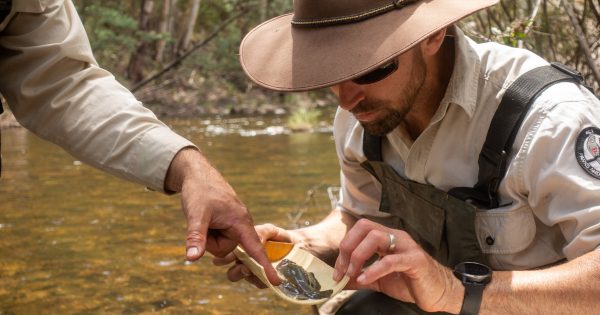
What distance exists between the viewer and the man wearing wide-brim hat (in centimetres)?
224

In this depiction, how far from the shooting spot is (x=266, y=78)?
243cm

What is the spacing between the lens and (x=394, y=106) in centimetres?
253

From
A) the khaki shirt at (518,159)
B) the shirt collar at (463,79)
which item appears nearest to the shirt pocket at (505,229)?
the khaki shirt at (518,159)

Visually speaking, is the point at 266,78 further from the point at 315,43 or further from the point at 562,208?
the point at 562,208

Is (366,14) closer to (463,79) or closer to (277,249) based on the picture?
(463,79)

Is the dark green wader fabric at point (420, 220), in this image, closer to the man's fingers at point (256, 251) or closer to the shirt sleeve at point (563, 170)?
the shirt sleeve at point (563, 170)

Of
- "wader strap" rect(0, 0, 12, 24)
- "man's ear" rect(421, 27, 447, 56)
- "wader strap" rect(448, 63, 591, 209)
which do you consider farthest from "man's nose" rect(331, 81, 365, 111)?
"wader strap" rect(0, 0, 12, 24)

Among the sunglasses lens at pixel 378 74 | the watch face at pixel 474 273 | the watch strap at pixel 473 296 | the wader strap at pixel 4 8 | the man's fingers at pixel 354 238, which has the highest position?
the wader strap at pixel 4 8

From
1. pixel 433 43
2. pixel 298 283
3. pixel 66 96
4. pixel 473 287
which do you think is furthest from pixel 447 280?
pixel 66 96

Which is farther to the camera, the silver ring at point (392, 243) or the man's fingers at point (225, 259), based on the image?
the man's fingers at point (225, 259)

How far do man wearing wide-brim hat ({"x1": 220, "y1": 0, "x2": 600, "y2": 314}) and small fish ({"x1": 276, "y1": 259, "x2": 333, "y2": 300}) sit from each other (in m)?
0.14

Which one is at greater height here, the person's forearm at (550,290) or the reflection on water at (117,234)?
the person's forearm at (550,290)

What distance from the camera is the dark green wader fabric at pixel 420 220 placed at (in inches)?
104

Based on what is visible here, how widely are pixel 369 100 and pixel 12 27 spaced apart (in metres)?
1.22
